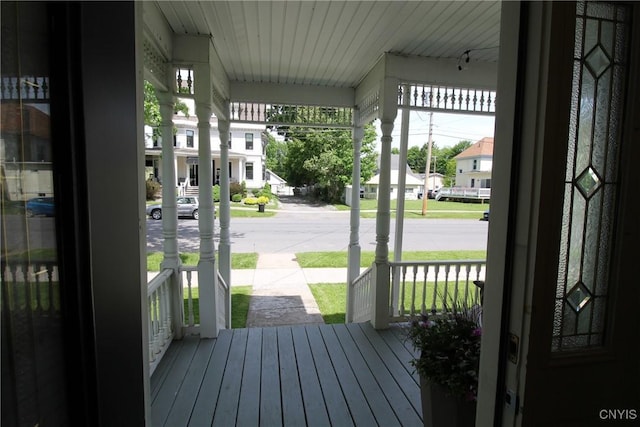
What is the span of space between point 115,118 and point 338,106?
3998 millimetres

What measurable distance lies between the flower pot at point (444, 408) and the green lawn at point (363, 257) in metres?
6.61

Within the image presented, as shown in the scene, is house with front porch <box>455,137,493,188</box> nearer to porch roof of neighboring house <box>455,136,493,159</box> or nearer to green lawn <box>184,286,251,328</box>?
porch roof of neighboring house <box>455,136,493,159</box>

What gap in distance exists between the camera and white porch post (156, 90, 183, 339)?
3.08 meters

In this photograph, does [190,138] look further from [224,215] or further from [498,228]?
[498,228]

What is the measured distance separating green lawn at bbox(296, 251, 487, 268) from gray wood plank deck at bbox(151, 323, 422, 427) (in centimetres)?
510

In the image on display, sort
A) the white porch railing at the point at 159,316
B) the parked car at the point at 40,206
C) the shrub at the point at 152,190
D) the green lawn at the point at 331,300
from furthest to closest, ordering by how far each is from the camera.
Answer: the shrub at the point at 152,190 < the green lawn at the point at 331,300 < the white porch railing at the point at 159,316 < the parked car at the point at 40,206

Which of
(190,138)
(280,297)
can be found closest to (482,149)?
Result: (190,138)

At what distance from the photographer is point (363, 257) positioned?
403 inches

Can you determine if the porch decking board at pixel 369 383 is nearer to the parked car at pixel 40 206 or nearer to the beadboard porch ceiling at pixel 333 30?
the parked car at pixel 40 206

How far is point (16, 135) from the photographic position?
1.85 ft

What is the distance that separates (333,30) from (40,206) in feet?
8.58

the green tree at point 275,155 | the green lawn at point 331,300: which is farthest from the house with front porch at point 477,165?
the green lawn at point 331,300

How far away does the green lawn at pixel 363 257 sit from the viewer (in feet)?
28.3

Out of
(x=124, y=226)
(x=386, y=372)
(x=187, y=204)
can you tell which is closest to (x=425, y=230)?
(x=187, y=204)
